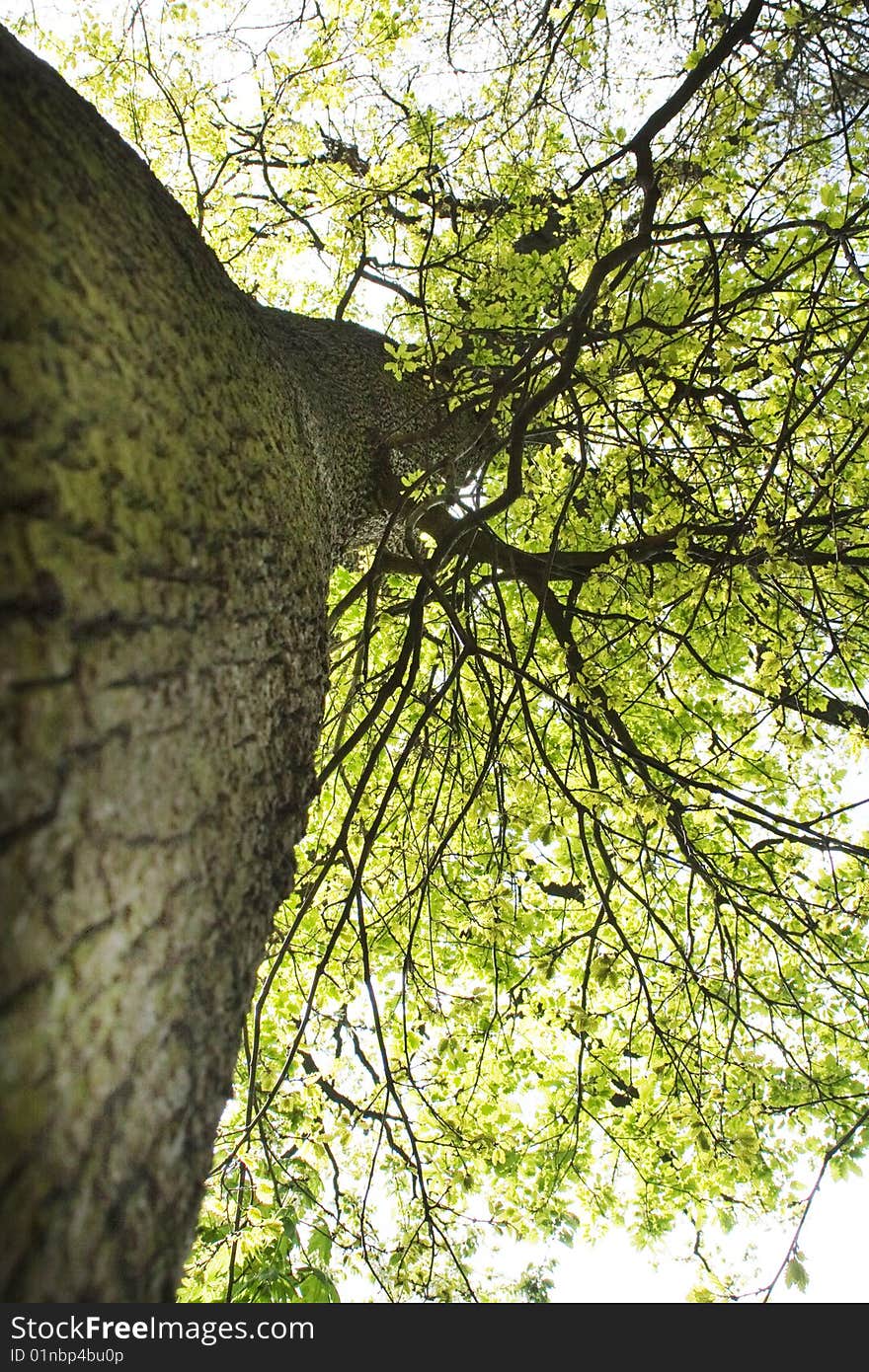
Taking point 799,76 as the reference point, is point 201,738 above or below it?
below

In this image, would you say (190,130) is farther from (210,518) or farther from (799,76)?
(210,518)

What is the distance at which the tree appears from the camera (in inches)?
32.2

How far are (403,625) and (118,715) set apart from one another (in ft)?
13.7

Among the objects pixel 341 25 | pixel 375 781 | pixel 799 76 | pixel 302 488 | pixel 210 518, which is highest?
pixel 341 25

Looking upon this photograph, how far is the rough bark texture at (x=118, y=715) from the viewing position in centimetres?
70

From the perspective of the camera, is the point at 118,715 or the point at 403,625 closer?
the point at 118,715

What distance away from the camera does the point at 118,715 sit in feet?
2.77

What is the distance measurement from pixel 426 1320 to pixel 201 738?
1.32 m

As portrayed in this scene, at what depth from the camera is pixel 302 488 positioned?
1818 millimetres

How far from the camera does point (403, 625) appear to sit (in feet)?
16.4

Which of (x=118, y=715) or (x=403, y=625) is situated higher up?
→ (x=403, y=625)

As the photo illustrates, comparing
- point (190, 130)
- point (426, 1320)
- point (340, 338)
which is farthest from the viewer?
point (190, 130)

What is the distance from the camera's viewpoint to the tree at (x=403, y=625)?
2.69 ft

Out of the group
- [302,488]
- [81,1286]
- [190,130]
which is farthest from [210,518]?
[190,130]
